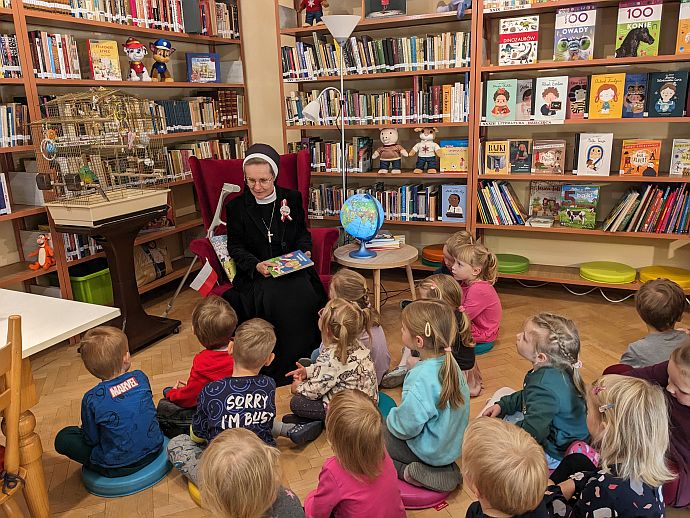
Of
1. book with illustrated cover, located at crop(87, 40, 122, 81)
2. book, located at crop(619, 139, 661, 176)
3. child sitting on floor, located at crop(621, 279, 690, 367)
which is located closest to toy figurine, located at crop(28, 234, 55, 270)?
book with illustrated cover, located at crop(87, 40, 122, 81)

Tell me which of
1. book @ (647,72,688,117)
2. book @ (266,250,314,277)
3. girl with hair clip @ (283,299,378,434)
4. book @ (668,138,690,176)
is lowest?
girl with hair clip @ (283,299,378,434)

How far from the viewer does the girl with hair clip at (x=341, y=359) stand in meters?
2.37

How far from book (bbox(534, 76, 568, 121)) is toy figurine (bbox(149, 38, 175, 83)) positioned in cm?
278

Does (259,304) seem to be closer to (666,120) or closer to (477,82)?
(477,82)

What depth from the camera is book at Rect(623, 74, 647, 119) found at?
3703 millimetres

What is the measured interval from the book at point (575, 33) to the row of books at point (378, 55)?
2.02ft

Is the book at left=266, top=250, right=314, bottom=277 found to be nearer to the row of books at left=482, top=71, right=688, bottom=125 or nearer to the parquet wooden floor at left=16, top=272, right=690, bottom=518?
the parquet wooden floor at left=16, top=272, right=690, bottom=518

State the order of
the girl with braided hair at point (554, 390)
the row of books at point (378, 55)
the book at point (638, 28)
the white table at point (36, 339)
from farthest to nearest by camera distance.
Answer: the row of books at point (378, 55) → the book at point (638, 28) → the girl with braided hair at point (554, 390) → the white table at point (36, 339)

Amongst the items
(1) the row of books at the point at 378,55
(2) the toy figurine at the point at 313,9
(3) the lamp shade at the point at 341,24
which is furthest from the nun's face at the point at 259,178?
(2) the toy figurine at the point at 313,9

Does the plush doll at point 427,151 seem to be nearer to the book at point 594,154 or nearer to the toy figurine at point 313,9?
the book at point 594,154

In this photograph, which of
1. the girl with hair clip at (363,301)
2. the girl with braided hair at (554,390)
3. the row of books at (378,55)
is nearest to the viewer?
the girl with braided hair at (554,390)

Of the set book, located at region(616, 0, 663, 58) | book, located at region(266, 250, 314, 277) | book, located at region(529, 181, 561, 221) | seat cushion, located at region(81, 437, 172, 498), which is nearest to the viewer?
seat cushion, located at region(81, 437, 172, 498)

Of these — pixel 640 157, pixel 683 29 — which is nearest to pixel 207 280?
pixel 640 157

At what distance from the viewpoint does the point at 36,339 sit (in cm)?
176
